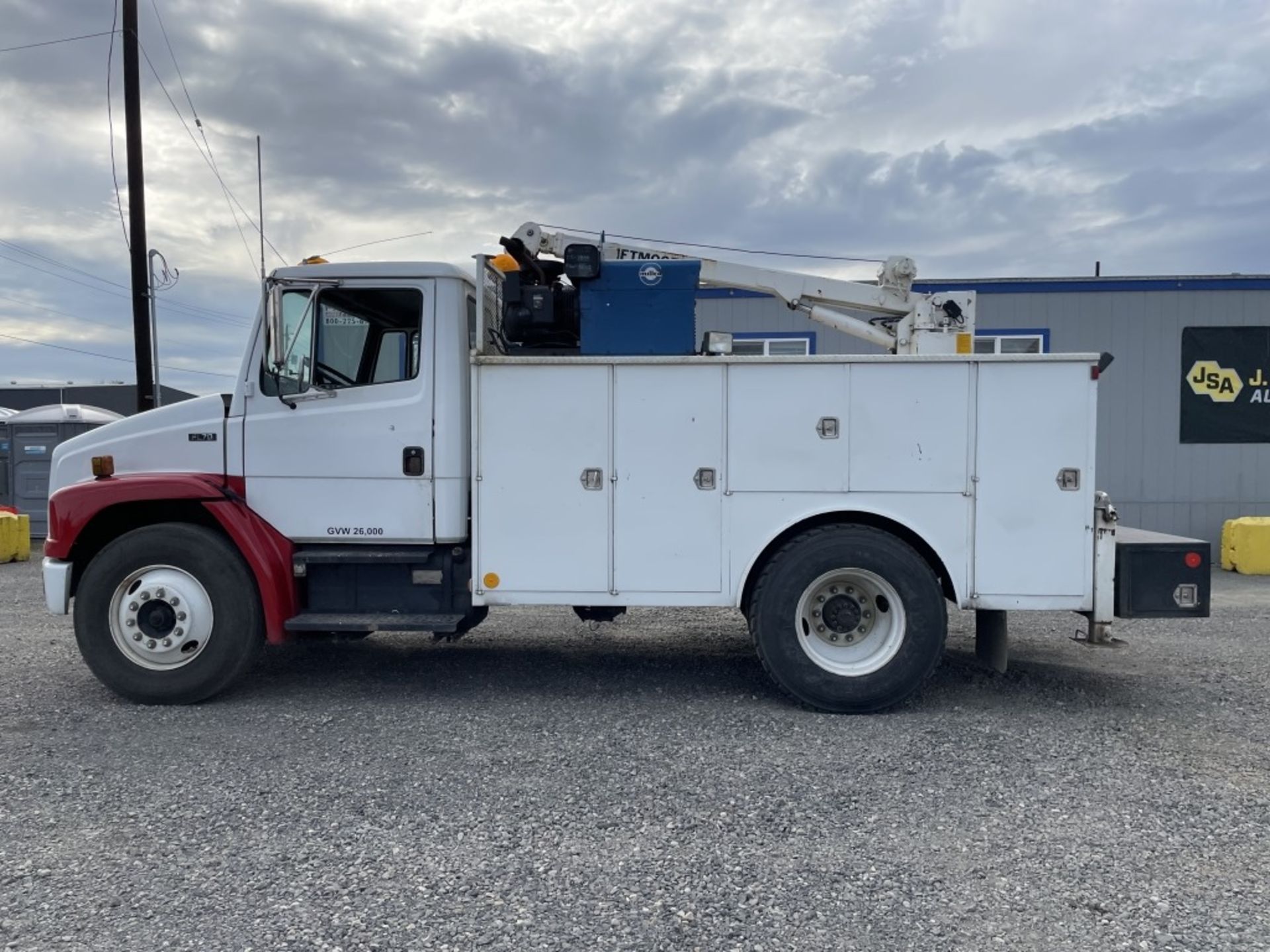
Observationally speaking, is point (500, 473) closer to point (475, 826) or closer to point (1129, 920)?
point (475, 826)

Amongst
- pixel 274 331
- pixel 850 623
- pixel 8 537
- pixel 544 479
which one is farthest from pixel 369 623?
pixel 8 537

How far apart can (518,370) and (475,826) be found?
8.91ft

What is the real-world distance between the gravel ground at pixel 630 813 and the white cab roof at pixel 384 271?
271 centimetres

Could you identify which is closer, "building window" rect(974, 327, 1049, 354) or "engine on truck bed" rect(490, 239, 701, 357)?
"engine on truck bed" rect(490, 239, 701, 357)

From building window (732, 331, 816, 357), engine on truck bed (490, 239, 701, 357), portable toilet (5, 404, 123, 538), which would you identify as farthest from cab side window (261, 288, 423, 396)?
portable toilet (5, 404, 123, 538)

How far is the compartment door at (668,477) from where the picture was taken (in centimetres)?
552

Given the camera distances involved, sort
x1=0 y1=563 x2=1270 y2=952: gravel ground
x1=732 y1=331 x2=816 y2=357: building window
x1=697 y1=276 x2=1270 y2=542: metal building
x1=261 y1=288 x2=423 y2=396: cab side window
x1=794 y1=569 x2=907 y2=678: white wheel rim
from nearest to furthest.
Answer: x1=0 y1=563 x2=1270 y2=952: gravel ground → x1=794 y1=569 x2=907 y2=678: white wheel rim → x1=261 y1=288 x2=423 y2=396: cab side window → x1=732 y1=331 x2=816 y2=357: building window → x1=697 y1=276 x2=1270 y2=542: metal building

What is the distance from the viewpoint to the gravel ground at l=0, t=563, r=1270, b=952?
10.4 ft

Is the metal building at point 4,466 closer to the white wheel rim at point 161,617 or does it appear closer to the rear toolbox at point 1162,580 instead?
the white wheel rim at point 161,617

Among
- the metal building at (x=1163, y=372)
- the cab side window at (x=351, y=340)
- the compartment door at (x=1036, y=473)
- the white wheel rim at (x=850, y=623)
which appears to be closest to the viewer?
the compartment door at (x=1036, y=473)

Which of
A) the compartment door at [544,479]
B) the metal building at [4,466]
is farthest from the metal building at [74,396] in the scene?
the compartment door at [544,479]

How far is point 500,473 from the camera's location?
5.61 m

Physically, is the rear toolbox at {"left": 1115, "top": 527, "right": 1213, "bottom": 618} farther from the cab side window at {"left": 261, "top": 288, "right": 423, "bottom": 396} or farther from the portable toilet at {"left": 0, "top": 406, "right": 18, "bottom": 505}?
the portable toilet at {"left": 0, "top": 406, "right": 18, "bottom": 505}

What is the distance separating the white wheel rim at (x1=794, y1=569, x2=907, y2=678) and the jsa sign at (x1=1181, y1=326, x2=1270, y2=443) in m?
9.89
